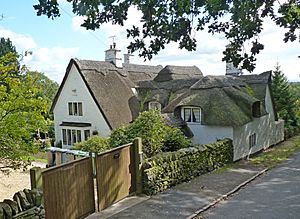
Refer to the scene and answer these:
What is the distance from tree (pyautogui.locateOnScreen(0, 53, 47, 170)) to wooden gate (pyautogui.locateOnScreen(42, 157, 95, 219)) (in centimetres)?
132

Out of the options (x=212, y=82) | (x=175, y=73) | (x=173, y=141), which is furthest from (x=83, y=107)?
(x=173, y=141)

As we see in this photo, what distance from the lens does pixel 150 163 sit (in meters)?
11.2

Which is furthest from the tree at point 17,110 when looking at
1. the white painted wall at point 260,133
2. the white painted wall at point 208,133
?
the white painted wall at point 260,133

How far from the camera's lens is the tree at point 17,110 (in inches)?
310

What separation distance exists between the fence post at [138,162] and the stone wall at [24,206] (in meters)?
4.21

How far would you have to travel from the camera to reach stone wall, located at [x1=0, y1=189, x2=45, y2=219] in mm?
6482

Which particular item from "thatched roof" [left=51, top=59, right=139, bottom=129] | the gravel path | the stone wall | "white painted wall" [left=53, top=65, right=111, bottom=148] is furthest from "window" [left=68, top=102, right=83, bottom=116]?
the stone wall

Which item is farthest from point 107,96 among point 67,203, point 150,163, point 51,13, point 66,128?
point 51,13

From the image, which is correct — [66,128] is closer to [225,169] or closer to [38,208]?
[225,169]

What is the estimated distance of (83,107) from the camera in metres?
24.9

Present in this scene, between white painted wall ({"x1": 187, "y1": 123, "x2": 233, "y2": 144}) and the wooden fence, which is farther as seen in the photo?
white painted wall ({"x1": 187, "y1": 123, "x2": 233, "y2": 144})

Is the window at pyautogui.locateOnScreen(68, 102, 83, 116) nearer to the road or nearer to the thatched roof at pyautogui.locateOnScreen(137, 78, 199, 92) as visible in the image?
the thatched roof at pyautogui.locateOnScreen(137, 78, 199, 92)

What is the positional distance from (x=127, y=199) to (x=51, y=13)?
6684 millimetres

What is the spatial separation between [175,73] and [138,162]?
66.3 ft
